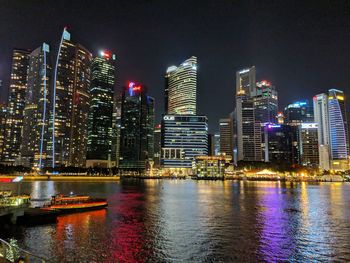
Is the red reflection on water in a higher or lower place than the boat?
lower

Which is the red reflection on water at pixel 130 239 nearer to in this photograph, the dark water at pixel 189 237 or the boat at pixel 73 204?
the dark water at pixel 189 237

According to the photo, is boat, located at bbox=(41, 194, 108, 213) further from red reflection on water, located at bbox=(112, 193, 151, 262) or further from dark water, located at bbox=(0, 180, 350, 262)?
red reflection on water, located at bbox=(112, 193, 151, 262)

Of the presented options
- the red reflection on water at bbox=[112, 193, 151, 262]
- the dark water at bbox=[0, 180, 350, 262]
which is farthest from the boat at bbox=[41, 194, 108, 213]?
the red reflection on water at bbox=[112, 193, 151, 262]

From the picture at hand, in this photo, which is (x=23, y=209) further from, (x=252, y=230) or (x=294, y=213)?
(x=294, y=213)

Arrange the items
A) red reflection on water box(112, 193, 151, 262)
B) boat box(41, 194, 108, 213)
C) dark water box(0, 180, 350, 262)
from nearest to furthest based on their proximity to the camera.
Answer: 1. red reflection on water box(112, 193, 151, 262)
2. dark water box(0, 180, 350, 262)
3. boat box(41, 194, 108, 213)

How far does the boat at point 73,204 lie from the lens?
202 ft

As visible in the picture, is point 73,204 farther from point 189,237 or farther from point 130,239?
point 189,237

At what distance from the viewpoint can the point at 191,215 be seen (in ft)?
195

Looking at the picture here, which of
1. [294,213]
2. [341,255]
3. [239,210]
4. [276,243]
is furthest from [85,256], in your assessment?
[294,213]

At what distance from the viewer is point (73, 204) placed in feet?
210

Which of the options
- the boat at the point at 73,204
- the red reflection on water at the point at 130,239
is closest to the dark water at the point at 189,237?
the red reflection on water at the point at 130,239

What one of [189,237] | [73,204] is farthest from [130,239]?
[73,204]

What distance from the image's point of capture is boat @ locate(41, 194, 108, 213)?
61.6 m

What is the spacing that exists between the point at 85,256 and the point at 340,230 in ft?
121
